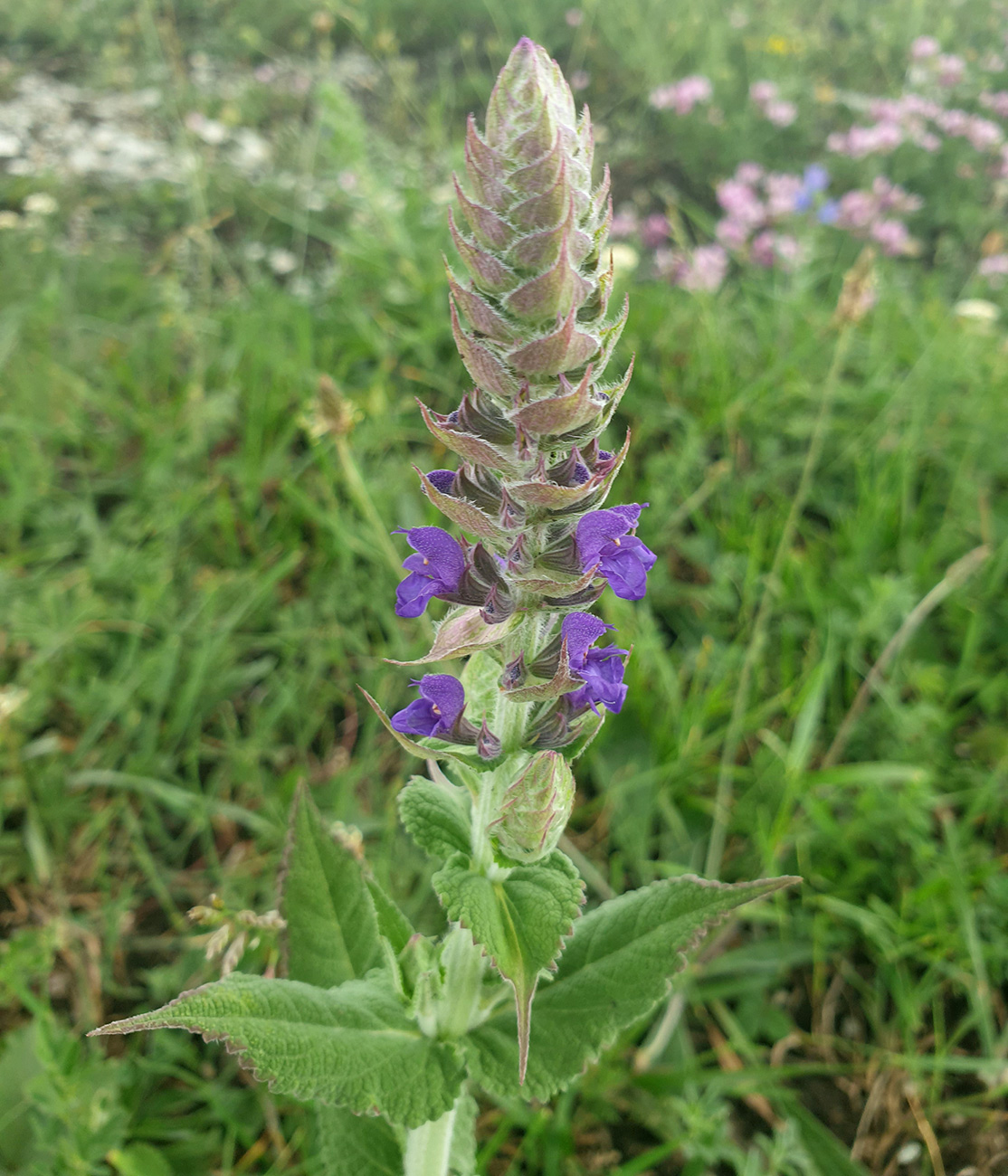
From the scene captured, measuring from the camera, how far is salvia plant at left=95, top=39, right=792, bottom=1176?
1165 millimetres

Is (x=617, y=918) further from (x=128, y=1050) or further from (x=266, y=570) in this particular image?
(x=266, y=570)

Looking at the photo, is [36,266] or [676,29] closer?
[36,266]

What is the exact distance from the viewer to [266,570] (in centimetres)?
359

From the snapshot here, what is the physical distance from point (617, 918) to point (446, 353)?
3.55m

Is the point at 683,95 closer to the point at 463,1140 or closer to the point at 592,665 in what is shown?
the point at 592,665

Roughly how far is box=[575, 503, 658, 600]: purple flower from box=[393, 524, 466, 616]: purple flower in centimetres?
21

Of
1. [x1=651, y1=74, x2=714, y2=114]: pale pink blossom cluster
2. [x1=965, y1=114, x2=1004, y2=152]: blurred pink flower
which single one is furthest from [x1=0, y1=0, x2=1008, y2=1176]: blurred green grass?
[x1=651, y1=74, x2=714, y2=114]: pale pink blossom cluster

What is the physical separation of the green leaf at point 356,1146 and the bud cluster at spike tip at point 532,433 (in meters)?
1.05

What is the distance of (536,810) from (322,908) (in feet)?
2.85

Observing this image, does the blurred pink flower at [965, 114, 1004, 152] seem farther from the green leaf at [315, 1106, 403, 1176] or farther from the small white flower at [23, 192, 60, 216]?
the green leaf at [315, 1106, 403, 1176]

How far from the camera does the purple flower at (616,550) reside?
1.27 metres

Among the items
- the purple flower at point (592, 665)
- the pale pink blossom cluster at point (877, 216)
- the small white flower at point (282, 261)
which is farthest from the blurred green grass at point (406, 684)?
the purple flower at point (592, 665)

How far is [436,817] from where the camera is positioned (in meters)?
1.59

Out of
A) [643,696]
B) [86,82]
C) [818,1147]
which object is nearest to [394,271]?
[643,696]
